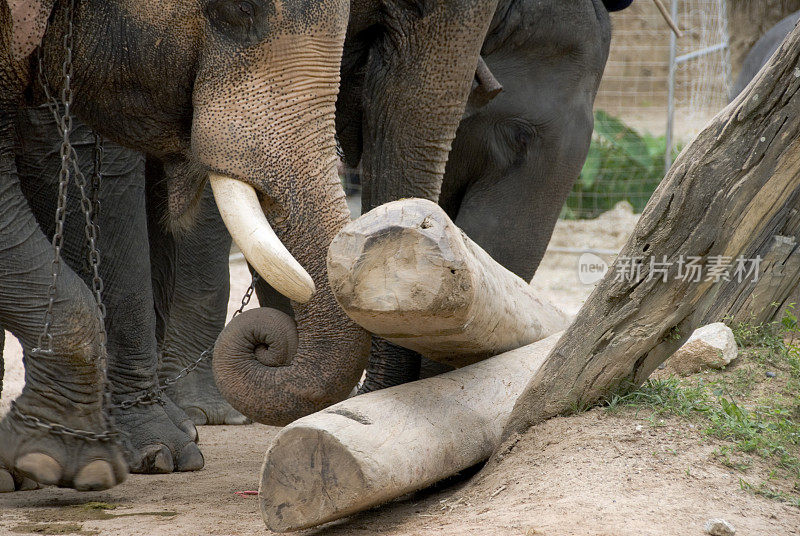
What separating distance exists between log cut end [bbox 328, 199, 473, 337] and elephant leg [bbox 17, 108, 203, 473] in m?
1.35

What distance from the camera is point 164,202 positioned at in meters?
4.22

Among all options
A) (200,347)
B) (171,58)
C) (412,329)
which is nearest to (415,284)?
(412,329)

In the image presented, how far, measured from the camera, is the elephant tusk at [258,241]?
95.0 inches

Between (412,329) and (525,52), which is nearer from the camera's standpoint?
(412,329)

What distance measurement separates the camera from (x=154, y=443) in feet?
11.8

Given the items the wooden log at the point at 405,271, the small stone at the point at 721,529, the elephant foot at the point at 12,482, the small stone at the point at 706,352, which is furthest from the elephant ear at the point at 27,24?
the small stone at the point at 706,352

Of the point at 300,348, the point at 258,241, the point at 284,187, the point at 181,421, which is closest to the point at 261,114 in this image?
the point at 284,187

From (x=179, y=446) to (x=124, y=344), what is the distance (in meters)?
0.40

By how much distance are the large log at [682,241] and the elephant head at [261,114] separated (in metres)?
0.53

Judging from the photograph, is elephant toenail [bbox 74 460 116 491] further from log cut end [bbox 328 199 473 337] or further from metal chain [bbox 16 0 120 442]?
log cut end [bbox 328 199 473 337]

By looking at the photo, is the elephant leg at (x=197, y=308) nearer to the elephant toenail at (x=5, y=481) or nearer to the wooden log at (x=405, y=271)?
the elephant toenail at (x=5, y=481)

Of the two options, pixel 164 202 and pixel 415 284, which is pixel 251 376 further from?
pixel 164 202

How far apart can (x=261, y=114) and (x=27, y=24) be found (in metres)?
0.64

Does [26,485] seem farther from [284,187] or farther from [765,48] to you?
[765,48]
